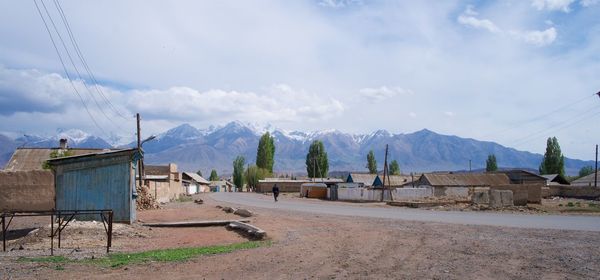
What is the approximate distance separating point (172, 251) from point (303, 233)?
6427mm

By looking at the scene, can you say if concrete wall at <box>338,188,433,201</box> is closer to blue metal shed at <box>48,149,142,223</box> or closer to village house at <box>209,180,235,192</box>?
blue metal shed at <box>48,149,142,223</box>

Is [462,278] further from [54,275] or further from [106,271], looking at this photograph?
[54,275]

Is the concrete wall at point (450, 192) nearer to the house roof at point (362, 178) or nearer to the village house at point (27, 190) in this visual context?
the house roof at point (362, 178)

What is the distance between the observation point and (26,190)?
1180 inches

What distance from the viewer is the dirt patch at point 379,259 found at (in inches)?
441

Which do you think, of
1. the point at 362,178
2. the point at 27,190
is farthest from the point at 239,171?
the point at 27,190

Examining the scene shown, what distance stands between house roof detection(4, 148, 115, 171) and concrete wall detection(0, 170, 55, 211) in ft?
61.8

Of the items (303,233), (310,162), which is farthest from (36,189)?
(310,162)

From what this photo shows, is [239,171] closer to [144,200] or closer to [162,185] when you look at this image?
[162,185]

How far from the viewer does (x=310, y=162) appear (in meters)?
132

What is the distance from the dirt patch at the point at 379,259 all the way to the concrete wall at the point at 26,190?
13930mm

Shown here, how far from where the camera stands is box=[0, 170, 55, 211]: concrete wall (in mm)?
29589

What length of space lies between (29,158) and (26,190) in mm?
23478

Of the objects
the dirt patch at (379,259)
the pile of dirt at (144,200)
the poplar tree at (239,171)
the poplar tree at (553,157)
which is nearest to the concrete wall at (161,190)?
the pile of dirt at (144,200)
